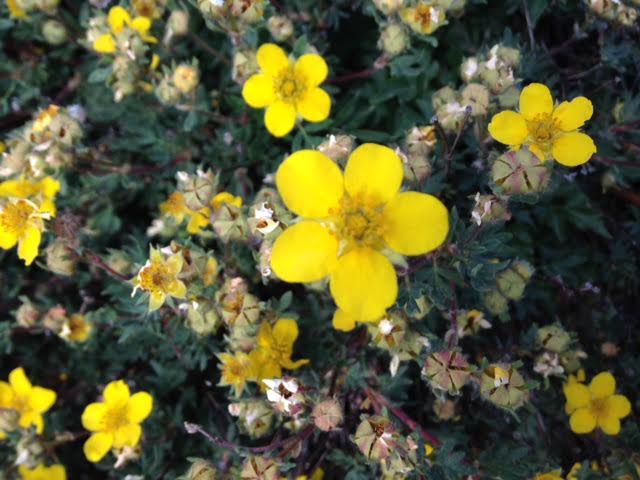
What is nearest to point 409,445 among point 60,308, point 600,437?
point 600,437

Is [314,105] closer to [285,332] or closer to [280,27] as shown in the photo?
[280,27]

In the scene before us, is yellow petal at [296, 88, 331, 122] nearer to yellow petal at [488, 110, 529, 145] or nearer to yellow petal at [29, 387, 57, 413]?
yellow petal at [488, 110, 529, 145]

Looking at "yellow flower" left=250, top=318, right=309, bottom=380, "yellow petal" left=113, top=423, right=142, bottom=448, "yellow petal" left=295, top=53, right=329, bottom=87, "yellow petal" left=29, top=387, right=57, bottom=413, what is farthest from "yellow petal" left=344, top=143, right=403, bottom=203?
"yellow petal" left=29, top=387, right=57, bottom=413

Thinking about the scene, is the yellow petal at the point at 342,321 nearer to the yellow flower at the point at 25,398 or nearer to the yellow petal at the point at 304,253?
the yellow petal at the point at 304,253

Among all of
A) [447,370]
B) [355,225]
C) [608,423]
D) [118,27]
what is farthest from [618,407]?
[118,27]

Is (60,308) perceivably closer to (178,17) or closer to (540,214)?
(178,17)
